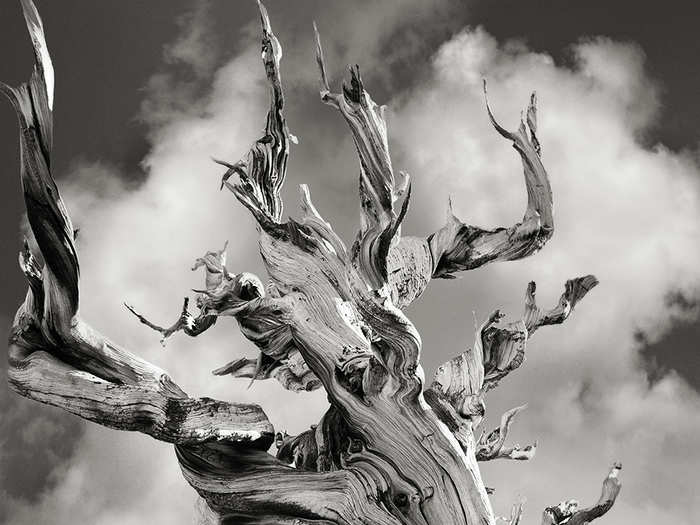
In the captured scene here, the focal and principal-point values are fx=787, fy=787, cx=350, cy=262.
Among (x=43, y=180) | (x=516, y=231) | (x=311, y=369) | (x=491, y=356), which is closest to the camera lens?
(x=43, y=180)

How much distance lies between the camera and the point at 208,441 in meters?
3.46

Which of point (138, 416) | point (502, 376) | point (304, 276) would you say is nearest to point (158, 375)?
point (138, 416)

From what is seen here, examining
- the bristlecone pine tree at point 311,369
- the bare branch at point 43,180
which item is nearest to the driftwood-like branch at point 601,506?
the bristlecone pine tree at point 311,369

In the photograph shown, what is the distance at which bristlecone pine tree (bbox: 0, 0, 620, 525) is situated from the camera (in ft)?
11.2

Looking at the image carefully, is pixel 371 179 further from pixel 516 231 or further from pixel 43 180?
pixel 43 180

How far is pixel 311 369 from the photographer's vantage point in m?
3.78

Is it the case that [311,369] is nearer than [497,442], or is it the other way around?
[311,369]

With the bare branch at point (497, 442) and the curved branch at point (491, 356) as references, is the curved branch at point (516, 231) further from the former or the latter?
the bare branch at point (497, 442)

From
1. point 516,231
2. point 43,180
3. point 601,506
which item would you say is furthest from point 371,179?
point 601,506

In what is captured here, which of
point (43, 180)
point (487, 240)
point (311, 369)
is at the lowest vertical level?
point (311, 369)

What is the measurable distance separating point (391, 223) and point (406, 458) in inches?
42.0

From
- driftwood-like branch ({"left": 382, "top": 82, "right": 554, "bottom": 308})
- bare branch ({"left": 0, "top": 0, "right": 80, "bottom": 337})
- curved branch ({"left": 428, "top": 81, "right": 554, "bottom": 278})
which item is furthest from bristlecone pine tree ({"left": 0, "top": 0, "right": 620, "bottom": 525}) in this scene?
curved branch ({"left": 428, "top": 81, "right": 554, "bottom": 278})

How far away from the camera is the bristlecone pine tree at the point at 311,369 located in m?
3.40

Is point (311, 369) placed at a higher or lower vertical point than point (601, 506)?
higher
